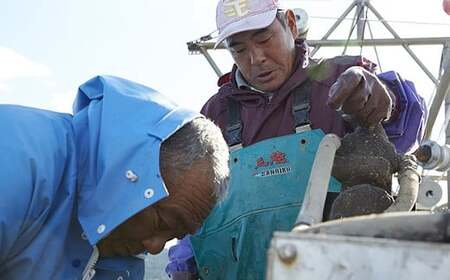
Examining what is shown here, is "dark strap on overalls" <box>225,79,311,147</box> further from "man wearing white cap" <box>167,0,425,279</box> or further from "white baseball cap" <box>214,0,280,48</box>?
"white baseball cap" <box>214,0,280,48</box>

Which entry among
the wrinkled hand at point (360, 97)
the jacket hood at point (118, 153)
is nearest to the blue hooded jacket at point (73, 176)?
the jacket hood at point (118, 153)

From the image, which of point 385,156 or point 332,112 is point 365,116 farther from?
point 332,112

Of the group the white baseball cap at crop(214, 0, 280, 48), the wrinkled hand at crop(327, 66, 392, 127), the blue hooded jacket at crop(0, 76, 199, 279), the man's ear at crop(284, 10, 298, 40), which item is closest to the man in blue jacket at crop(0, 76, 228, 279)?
the blue hooded jacket at crop(0, 76, 199, 279)

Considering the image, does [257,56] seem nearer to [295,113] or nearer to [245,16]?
[245,16]

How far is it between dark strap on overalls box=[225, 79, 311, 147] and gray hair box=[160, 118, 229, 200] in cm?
71

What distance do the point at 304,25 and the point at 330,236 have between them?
3642mm

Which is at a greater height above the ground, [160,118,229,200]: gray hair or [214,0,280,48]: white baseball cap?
[214,0,280,48]: white baseball cap

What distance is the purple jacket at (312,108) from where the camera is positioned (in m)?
2.28

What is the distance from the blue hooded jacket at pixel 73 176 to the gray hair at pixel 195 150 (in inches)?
1.9

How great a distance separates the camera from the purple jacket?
2.28m

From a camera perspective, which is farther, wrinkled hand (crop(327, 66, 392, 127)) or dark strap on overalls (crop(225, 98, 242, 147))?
dark strap on overalls (crop(225, 98, 242, 147))

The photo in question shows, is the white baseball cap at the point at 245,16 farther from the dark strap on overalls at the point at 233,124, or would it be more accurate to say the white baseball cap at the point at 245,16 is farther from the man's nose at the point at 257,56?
the dark strap on overalls at the point at 233,124

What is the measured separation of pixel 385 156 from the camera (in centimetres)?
182

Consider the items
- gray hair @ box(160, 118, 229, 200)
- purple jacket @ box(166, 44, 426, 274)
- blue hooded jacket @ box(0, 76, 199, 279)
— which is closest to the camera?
blue hooded jacket @ box(0, 76, 199, 279)
